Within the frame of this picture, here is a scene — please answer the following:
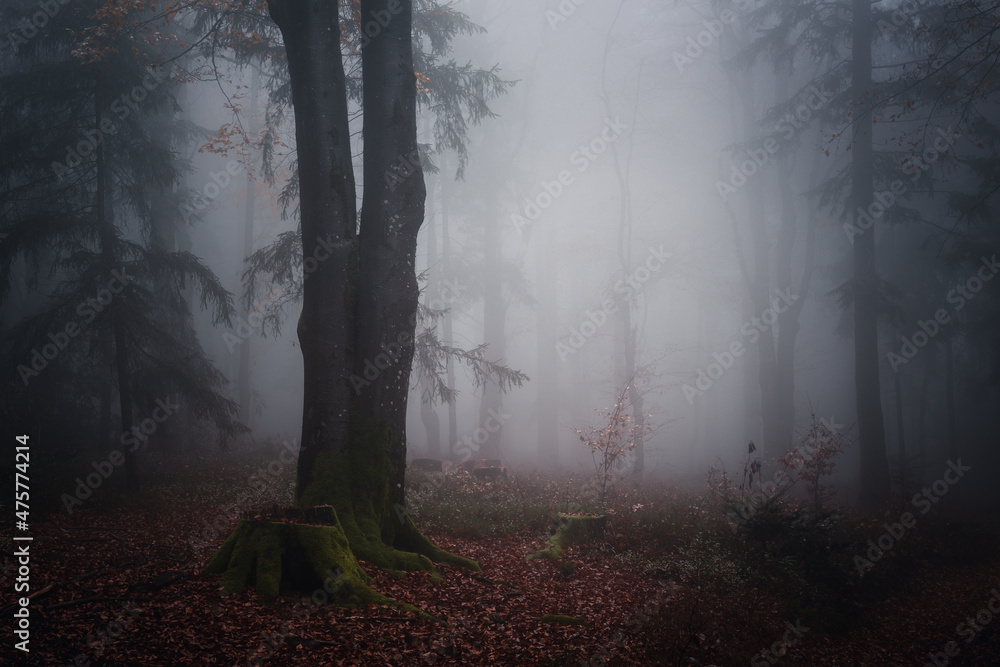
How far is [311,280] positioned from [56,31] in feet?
31.9

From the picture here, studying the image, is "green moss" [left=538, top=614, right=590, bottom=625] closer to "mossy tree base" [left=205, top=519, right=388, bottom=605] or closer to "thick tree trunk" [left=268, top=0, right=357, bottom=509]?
"mossy tree base" [left=205, top=519, right=388, bottom=605]

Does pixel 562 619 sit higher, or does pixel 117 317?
pixel 117 317

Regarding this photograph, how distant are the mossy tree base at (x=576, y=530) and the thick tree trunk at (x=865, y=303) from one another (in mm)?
9390

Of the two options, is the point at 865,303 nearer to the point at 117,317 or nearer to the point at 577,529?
the point at 577,529

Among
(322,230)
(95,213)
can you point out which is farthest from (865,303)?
(95,213)

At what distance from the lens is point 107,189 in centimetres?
1294

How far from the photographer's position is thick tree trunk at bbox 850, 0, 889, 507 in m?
14.4

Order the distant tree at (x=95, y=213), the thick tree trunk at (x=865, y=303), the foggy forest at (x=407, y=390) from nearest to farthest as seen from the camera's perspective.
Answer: the foggy forest at (x=407, y=390), the distant tree at (x=95, y=213), the thick tree trunk at (x=865, y=303)

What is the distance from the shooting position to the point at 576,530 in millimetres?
9273

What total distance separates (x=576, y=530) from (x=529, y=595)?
9.51 ft

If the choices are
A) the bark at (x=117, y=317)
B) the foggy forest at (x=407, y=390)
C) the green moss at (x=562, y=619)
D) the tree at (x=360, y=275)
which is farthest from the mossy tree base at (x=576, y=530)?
the bark at (x=117, y=317)

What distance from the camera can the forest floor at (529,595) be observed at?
445 centimetres

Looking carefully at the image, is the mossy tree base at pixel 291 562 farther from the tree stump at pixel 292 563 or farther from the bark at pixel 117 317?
the bark at pixel 117 317

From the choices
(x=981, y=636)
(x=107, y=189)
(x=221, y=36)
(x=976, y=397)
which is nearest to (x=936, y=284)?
(x=976, y=397)
